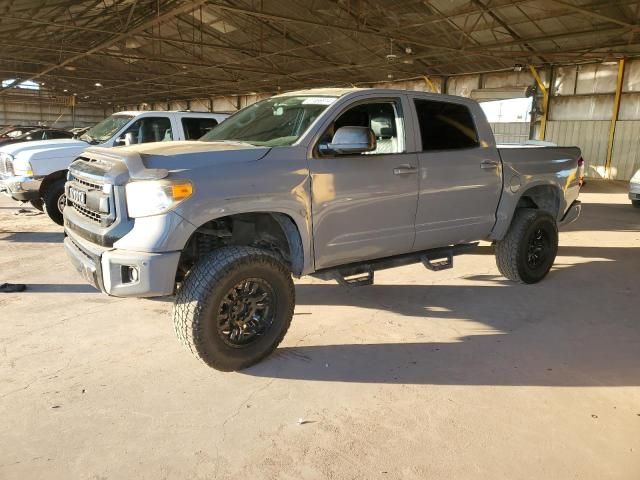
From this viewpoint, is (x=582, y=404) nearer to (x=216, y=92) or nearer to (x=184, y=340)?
(x=184, y=340)

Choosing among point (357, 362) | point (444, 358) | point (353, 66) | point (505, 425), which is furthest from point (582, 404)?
point (353, 66)

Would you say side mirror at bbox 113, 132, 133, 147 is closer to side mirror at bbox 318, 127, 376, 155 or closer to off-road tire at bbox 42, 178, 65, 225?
off-road tire at bbox 42, 178, 65, 225

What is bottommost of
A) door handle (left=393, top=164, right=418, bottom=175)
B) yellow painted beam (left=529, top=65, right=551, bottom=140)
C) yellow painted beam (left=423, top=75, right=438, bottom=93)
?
door handle (left=393, top=164, right=418, bottom=175)

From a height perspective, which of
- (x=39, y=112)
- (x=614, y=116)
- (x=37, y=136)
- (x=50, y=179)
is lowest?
(x=50, y=179)

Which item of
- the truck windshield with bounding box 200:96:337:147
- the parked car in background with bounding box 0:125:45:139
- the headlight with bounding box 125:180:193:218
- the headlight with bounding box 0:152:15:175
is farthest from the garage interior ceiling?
the headlight with bounding box 125:180:193:218

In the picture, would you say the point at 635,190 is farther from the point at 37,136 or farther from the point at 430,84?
the point at 37,136

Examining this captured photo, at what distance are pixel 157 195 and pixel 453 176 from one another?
2732 millimetres

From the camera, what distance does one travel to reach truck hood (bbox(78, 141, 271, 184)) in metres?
3.23

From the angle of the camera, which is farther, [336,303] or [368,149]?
[336,303]

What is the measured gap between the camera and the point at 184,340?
3.37 m

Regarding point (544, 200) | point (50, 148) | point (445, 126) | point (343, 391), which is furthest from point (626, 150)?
point (343, 391)

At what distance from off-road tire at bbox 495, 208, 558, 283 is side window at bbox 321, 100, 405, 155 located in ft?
6.39

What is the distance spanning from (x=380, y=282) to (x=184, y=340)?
2.84 metres

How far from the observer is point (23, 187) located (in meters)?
7.70
